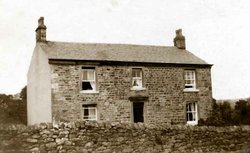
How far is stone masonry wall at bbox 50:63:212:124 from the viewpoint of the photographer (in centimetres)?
2538

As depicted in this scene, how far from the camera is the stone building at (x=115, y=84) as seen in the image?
2558cm

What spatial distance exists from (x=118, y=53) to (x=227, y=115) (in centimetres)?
906

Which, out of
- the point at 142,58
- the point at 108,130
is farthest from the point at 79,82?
the point at 108,130

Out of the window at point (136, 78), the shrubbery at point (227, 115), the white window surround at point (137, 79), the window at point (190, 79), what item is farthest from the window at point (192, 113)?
the window at point (136, 78)

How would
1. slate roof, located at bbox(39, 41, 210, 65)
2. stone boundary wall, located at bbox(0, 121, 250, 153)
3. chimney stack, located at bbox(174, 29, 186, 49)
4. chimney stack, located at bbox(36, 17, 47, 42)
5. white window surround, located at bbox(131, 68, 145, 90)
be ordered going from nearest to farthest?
stone boundary wall, located at bbox(0, 121, 250, 153), slate roof, located at bbox(39, 41, 210, 65), white window surround, located at bbox(131, 68, 145, 90), chimney stack, located at bbox(36, 17, 47, 42), chimney stack, located at bbox(174, 29, 186, 49)

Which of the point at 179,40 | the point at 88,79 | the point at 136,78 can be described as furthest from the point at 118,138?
the point at 179,40

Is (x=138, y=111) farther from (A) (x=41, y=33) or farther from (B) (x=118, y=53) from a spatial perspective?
(A) (x=41, y=33)

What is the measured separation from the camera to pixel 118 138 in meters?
15.3

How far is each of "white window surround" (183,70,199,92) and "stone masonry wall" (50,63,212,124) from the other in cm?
30

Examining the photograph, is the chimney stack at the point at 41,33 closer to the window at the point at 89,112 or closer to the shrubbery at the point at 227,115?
the window at the point at 89,112

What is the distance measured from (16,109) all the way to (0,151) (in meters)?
24.5

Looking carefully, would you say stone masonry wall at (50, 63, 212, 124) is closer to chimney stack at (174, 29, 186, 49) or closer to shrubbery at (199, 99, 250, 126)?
shrubbery at (199, 99, 250, 126)

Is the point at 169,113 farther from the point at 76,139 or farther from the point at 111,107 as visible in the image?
the point at 76,139

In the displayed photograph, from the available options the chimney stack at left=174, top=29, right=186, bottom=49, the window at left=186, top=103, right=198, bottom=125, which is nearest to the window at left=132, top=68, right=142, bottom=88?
the window at left=186, top=103, right=198, bottom=125
